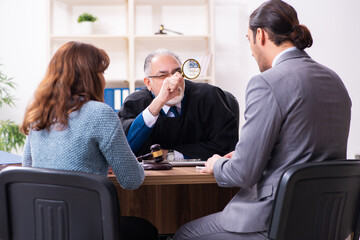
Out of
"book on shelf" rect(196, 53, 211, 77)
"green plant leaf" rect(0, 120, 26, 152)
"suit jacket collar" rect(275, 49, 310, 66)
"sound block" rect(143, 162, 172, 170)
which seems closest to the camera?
"suit jacket collar" rect(275, 49, 310, 66)

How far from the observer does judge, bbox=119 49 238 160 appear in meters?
2.31

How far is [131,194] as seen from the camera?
2.24 metres

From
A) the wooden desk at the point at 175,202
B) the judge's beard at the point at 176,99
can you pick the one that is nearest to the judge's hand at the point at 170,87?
the judge's beard at the point at 176,99

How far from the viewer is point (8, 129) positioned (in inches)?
171

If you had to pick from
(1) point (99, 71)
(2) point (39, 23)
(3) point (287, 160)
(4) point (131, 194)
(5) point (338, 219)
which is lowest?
(4) point (131, 194)

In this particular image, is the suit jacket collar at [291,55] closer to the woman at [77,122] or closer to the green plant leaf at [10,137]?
the woman at [77,122]

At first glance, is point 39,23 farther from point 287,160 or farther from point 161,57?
point 287,160

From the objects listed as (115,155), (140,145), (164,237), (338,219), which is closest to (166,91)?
(140,145)

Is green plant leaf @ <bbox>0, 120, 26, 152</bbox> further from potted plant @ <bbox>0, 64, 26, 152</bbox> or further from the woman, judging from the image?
the woman

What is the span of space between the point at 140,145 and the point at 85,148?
97cm

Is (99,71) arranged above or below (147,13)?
below

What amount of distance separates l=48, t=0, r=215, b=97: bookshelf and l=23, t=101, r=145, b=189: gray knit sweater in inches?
128

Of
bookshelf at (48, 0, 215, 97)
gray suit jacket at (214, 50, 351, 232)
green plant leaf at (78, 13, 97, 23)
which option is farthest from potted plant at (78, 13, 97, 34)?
gray suit jacket at (214, 50, 351, 232)

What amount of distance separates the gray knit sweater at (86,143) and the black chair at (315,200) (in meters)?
0.50
